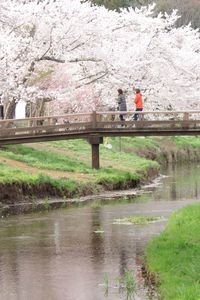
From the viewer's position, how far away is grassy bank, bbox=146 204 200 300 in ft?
48.9

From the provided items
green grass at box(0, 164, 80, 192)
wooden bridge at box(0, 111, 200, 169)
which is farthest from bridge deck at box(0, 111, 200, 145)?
green grass at box(0, 164, 80, 192)

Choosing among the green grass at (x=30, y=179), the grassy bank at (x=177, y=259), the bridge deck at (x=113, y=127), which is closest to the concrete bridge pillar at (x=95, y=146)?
the bridge deck at (x=113, y=127)

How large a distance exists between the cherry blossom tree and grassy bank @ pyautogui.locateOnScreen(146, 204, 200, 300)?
16.8 metres

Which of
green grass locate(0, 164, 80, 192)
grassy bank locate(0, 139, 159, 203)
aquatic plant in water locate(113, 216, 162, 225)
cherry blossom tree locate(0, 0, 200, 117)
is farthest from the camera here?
cherry blossom tree locate(0, 0, 200, 117)

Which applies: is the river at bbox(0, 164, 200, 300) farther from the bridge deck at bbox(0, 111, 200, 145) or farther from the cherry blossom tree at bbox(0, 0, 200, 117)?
the cherry blossom tree at bbox(0, 0, 200, 117)

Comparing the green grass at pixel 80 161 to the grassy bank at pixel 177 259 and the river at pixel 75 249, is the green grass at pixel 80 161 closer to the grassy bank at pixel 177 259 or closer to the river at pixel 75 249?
the river at pixel 75 249

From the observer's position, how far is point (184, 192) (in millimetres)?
34656

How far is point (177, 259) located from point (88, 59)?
26417 millimetres

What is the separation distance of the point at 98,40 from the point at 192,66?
12.1 meters

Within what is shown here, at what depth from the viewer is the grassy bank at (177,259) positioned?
1490cm

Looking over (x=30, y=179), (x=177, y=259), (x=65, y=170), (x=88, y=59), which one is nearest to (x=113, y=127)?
(x=65, y=170)

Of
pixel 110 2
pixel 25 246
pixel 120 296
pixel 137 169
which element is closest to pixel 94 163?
pixel 137 169

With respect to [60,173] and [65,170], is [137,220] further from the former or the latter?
[65,170]

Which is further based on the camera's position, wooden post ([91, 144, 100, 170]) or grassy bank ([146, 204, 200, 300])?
wooden post ([91, 144, 100, 170])
